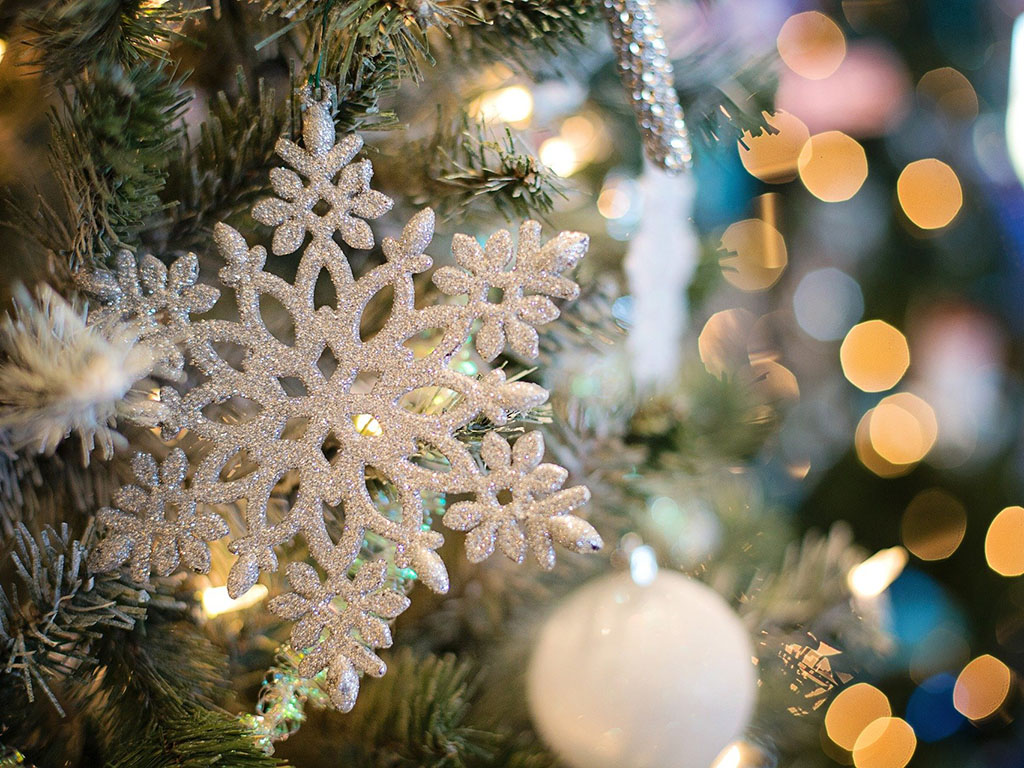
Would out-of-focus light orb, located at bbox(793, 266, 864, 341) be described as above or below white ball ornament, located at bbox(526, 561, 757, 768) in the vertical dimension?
below

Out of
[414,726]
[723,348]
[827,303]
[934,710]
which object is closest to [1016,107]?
[827,303]

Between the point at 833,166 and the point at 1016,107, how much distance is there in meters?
0.21

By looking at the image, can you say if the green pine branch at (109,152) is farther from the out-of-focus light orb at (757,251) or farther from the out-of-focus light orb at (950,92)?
the out-of-focus light orb at (950,92)

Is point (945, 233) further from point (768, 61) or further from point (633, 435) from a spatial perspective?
point (633, 435)

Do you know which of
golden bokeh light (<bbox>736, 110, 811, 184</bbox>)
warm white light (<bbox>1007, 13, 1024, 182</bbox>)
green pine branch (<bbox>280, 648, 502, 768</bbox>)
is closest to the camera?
green pine branch (<bbox>280, 648, 502, 768</bbox>)

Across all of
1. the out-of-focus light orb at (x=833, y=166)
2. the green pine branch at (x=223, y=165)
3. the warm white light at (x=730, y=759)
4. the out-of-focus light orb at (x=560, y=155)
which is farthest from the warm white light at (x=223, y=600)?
the out-of-focus light orb at (x=833, y=166)

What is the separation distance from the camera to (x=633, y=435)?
44cm

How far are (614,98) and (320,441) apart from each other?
0.35 meters

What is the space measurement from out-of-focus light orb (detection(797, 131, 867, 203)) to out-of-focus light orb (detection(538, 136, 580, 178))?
44 cm

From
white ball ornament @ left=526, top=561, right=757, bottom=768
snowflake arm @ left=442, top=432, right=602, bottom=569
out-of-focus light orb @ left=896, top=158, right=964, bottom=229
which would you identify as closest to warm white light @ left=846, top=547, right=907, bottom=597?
white ball ornament @ left=526, top=561, right=757, bottom=768

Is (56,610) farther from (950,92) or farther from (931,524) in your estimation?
(950,92)

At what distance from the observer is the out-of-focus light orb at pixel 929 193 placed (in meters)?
Result: 0.92

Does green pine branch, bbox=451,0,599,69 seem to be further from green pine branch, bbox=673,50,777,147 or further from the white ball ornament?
the white ball ornament

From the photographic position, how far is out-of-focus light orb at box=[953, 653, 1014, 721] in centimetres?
89
